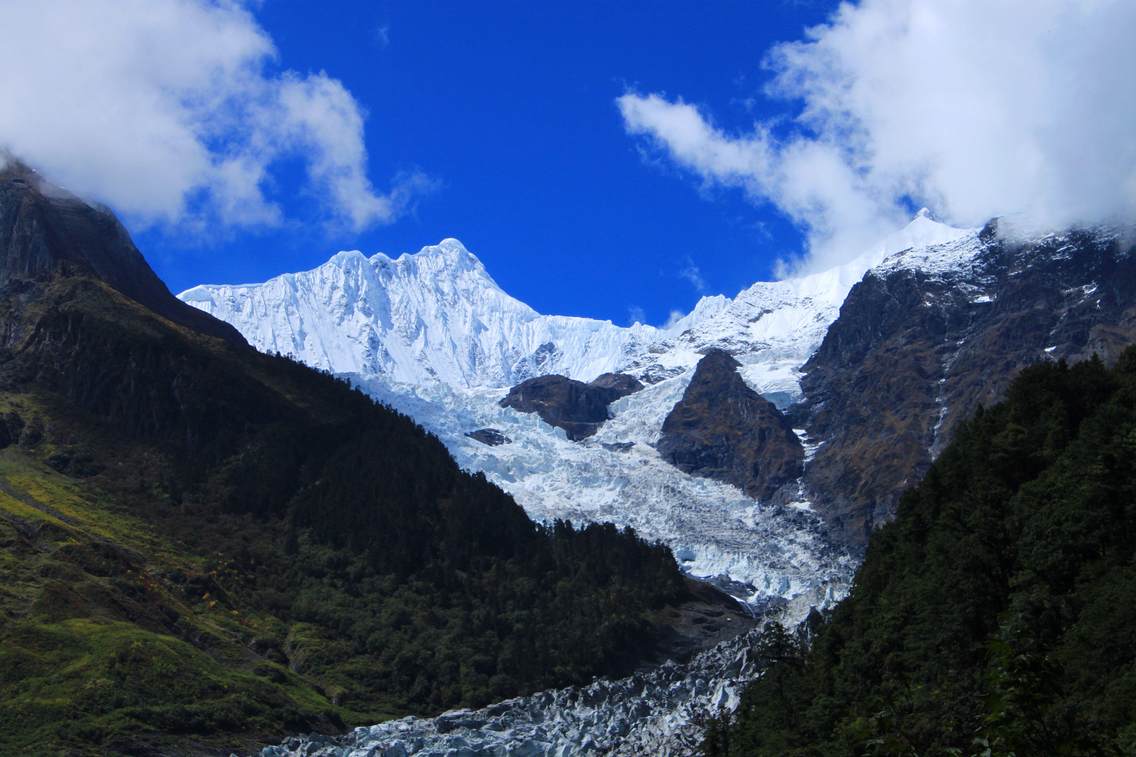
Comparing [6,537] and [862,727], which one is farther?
[6,537]

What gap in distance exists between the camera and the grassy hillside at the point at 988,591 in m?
85.7

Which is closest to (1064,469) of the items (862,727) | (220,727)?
(862,727)

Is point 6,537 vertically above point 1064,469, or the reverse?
point 1064,469

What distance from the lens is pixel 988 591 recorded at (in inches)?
4168

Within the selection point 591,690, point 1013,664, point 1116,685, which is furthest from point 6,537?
point 1013,664

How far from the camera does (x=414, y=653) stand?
7667 inches

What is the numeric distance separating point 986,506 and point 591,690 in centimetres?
7888

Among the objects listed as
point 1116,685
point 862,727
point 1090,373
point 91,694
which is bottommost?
point 91,694

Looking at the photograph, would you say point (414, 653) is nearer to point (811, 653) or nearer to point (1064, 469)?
point (811, 653)

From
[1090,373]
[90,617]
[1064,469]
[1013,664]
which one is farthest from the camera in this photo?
[90,617]

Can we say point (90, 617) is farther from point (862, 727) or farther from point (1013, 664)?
point (1013, 664)

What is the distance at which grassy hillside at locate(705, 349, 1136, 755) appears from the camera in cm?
8569

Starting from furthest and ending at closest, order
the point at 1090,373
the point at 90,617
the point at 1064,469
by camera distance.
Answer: the point at 90,617, the point at 1090,373, the point at 1064,469

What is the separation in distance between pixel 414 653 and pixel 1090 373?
10530cm
